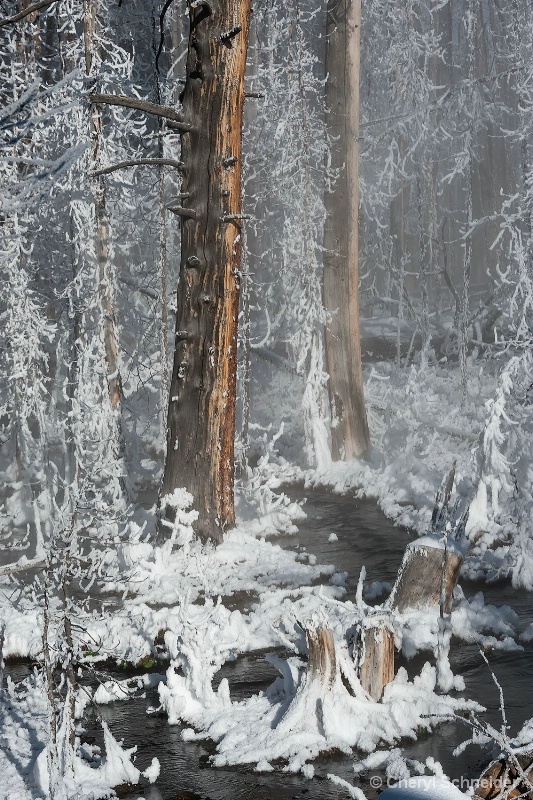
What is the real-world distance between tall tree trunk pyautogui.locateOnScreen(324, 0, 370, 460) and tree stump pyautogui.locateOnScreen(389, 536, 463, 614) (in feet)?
22.2

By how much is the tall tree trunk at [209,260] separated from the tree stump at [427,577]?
8.69ft

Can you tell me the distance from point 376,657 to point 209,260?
460 centimetres

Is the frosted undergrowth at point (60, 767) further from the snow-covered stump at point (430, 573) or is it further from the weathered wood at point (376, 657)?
the snow-covered stump at point (430, 573)

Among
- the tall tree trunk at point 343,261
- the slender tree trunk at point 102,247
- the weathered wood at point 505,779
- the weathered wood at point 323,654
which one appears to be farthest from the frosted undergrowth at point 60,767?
the tall tree trunk at point 343,261

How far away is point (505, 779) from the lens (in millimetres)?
3076

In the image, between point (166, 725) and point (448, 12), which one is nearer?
point (166, 725)

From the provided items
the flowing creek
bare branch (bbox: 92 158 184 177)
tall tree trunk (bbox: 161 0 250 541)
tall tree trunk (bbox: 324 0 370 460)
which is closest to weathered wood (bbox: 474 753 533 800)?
the flowing creek

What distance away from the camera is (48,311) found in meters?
15.5

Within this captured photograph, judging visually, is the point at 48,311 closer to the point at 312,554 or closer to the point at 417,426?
the point at 417,426

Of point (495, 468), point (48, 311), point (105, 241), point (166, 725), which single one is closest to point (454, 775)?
point (166, 725)

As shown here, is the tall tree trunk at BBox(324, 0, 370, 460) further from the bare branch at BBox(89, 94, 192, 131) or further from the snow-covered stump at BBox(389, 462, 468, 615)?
the snow-covered stump at BBox(389, 462, 468, 615)

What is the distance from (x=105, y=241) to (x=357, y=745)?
863 cm

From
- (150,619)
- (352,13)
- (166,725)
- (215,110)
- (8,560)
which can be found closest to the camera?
(166,725)

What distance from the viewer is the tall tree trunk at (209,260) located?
26.3ft
